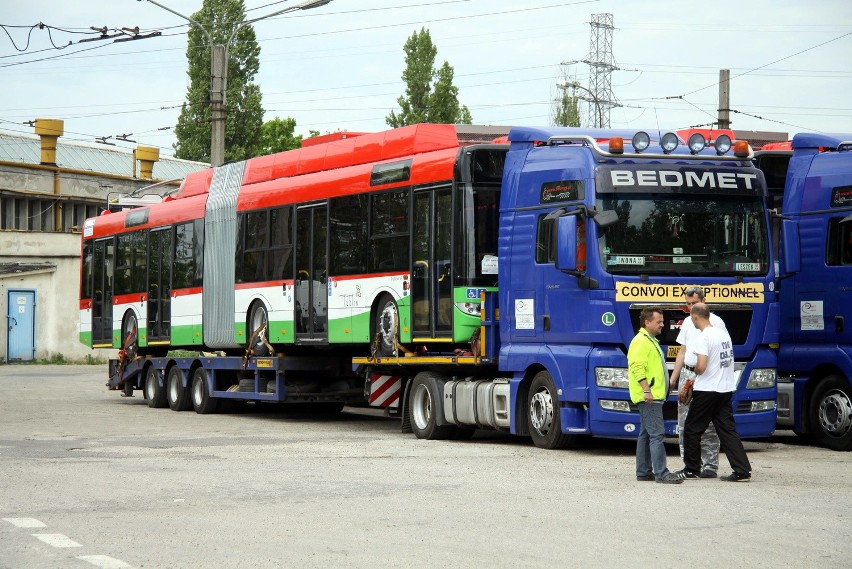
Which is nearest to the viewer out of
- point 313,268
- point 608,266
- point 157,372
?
point 608,266

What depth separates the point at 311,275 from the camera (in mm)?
21453

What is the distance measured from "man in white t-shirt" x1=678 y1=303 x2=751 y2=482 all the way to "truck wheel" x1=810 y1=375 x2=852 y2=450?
3466 millimetres

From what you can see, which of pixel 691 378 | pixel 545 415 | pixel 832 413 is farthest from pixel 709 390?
pixel 832 413

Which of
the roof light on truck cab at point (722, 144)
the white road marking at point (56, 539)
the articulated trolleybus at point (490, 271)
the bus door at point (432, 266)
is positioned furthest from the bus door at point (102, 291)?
the white road marking at point (56, 539)

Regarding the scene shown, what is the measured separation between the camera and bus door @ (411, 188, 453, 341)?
58.5ft

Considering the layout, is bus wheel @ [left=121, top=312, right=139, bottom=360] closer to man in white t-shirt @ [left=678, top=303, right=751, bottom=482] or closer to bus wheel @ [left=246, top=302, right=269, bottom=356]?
bus wheel @ [left=246, top=302, right=269, bottom=356]

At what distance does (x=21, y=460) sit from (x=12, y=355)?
3558 centimetres

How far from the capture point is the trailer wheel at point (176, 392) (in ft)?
86.6

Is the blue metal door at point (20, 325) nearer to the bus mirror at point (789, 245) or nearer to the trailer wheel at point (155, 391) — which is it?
the trailer wheel at point (155, 391)

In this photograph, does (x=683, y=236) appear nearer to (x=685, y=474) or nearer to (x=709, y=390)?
(x=709, y=390)

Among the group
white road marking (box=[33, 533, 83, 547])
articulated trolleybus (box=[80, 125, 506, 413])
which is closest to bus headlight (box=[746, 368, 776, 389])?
articulated trolleybus (box=[80, 125, 506, 413])

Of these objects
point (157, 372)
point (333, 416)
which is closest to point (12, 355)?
point (157, 372)

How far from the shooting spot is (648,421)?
44.1 feet

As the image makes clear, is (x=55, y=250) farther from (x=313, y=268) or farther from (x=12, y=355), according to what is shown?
(x=313, y=268)
